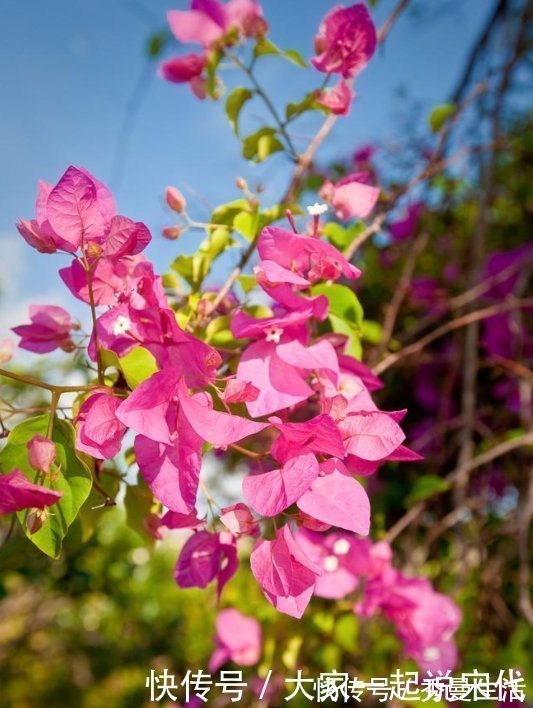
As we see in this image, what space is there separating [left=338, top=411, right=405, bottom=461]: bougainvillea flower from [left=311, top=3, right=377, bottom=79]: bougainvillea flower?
1.20 feet

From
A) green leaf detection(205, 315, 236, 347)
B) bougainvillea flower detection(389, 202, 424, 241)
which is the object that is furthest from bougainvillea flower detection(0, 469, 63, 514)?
bougainvillea flower detection(389, 202, 424, 241)

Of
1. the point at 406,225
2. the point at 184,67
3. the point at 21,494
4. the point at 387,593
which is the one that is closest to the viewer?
the point at 21,494

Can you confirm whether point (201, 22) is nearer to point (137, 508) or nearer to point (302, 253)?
point (302, 253)

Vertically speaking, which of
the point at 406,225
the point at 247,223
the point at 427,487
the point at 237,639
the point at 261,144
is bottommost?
the point at 237,639

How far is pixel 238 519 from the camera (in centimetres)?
45

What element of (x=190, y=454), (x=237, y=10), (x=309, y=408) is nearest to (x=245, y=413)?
(x=190, y=454)

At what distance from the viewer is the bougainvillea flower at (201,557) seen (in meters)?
0.51

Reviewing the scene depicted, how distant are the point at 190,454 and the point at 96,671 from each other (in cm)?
226

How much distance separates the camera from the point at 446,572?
997mm

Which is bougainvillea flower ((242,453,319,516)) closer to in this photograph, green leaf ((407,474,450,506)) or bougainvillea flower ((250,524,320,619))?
bougainvillea flower ((250,524,320,619))

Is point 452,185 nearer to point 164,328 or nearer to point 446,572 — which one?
point 446,572

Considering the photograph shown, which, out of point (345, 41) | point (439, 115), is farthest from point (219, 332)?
point (439, 115)

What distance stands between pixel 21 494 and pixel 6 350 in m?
0.18

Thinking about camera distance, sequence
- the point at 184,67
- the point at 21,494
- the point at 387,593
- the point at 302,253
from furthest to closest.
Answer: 1. the point at 387,593
2. the point at 184,67
3. the point at 302,253
4. the point at 21,494
